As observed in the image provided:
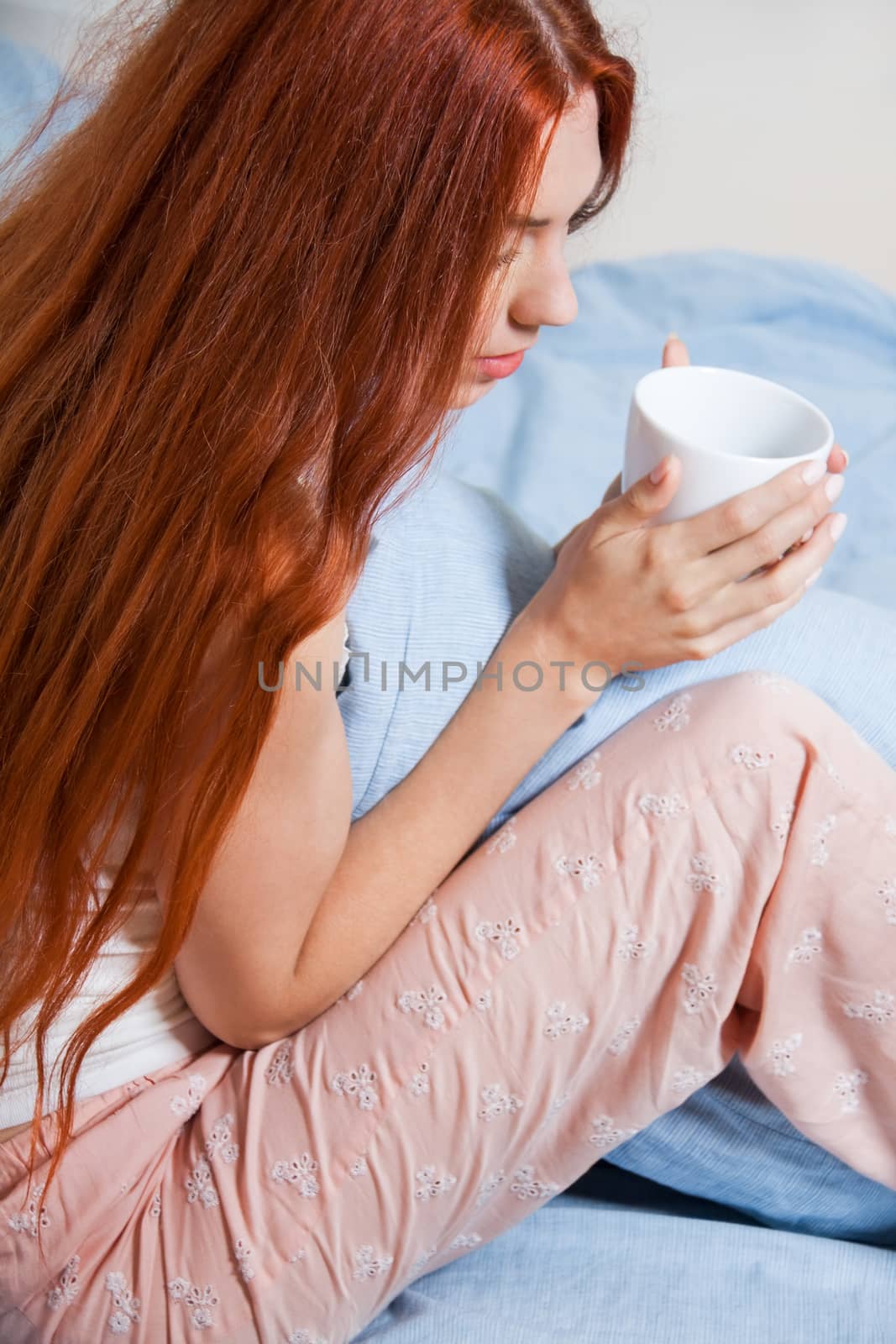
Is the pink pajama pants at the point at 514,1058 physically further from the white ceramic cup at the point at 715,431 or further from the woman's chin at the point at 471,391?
the woman's chin at the point at 471,391

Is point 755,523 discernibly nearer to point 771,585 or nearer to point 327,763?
point 771,585

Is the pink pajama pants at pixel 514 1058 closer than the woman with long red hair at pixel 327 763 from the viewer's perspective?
No

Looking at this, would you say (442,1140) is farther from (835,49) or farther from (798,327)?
(835,49)

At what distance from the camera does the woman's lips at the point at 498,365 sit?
0.76m

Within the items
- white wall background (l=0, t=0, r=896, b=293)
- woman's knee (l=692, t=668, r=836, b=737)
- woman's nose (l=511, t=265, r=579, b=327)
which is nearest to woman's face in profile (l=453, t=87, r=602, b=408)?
woman's nose (l=511, t=265, r=579, b=327)

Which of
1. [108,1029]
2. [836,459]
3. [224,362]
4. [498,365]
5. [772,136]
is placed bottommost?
[772,136]

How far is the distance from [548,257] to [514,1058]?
43 centimetres

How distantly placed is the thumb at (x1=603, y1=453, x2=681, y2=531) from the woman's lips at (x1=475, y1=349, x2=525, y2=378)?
0.11 metres

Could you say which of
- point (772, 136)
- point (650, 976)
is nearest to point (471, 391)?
A: point (650, 976)

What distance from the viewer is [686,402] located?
83 centimetres

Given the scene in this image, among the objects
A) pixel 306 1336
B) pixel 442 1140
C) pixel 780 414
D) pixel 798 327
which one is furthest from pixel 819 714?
pixel 798 327

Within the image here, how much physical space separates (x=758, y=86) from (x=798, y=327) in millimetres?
642

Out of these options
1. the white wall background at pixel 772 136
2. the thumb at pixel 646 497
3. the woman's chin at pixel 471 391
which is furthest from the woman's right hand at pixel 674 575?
Result: the white wall background at pixel 772 136

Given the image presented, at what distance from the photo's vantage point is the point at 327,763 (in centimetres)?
66
